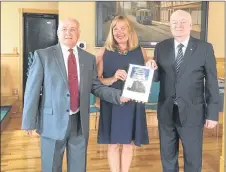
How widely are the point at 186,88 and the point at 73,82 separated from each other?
2.30 feet

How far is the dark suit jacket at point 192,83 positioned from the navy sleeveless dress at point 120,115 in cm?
23

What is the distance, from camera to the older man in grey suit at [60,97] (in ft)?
5.87

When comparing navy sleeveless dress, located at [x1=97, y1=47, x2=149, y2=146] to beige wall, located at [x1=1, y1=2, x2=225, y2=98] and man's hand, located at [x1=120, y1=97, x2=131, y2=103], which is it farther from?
beige wall, located at [x1=1, y1=2, x2=225, y2=98]

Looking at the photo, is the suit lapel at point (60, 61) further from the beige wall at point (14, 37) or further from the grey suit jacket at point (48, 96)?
the beige wall at point (14, 37)

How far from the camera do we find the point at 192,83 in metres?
1.89

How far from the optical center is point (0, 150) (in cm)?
331

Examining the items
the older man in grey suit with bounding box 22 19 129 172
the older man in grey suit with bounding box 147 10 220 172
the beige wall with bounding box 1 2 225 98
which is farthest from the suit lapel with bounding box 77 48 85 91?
the beige wall with bounding box 1 2 225 98

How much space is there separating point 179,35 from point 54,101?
2.84ft

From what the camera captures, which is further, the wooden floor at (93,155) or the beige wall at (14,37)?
the beige wall at (14,37)

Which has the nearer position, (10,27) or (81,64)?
(81,64)

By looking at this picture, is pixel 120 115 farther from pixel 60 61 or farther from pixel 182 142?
pixel 60 61

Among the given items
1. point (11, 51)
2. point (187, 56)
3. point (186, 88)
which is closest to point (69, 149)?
point (186, 88)

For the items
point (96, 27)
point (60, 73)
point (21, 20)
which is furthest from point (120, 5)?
point (60, 73)

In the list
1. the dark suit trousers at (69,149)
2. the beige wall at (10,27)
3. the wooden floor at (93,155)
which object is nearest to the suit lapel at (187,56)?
the dark suit trousers at (69,149)
